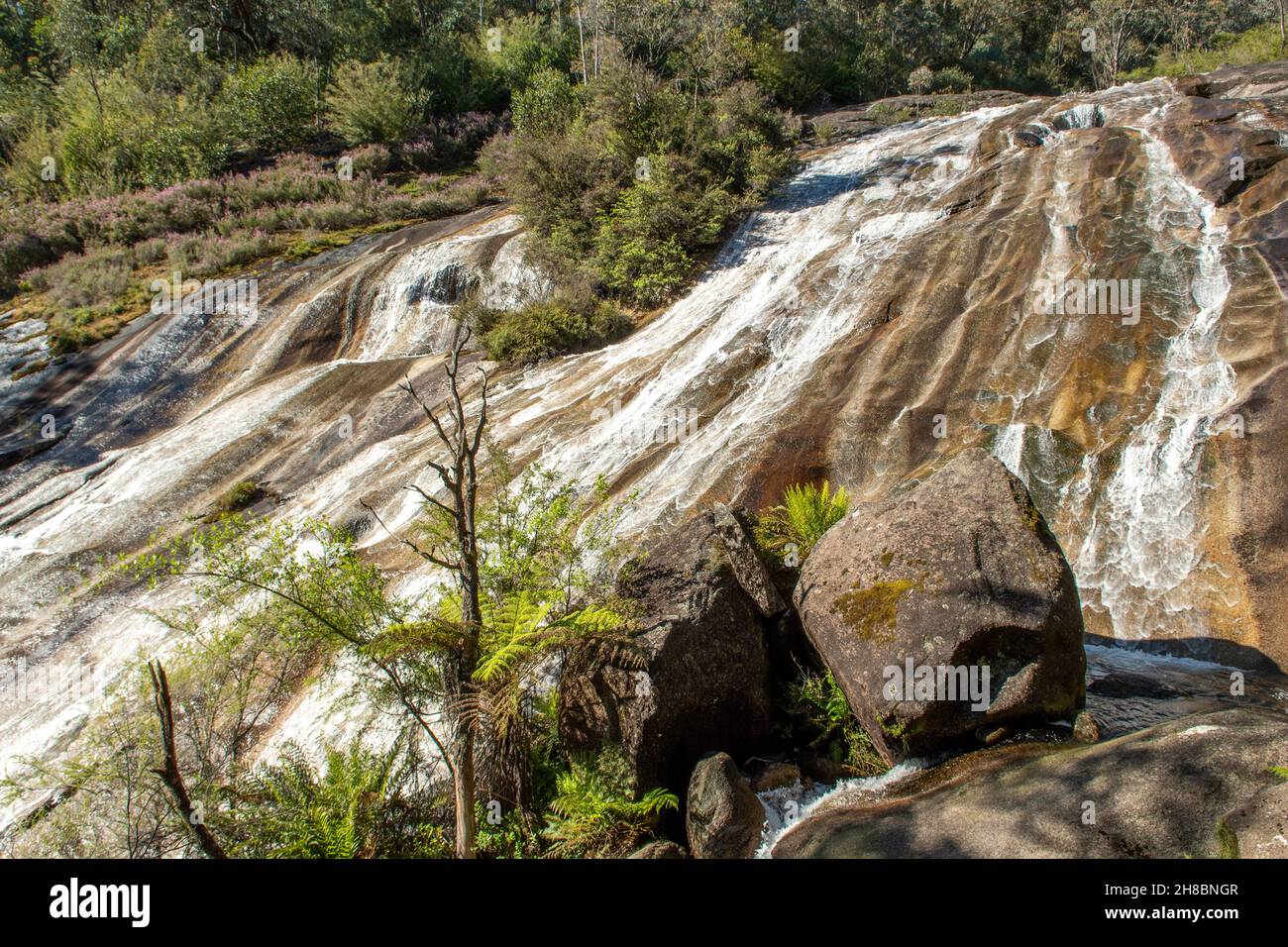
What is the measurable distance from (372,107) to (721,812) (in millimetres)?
32591

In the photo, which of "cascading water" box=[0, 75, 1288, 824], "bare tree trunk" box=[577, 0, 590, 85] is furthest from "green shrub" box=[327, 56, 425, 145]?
"cascading water" box=[0, 75, 1288, 824]

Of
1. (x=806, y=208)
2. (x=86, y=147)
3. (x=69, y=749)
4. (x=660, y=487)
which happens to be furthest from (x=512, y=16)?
(x=69, y=749)

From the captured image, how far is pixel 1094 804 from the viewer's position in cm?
414

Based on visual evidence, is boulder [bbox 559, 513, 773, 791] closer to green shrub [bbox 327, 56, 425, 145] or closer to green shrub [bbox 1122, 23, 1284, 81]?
green shrub [bbox 327, 56, 425, 145]

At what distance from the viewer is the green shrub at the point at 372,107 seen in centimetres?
2902

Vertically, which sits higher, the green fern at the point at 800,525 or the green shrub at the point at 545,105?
the green shrub at the point at 545,105

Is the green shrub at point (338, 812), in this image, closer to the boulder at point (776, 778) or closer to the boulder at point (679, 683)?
the boulder at point (679, 683)

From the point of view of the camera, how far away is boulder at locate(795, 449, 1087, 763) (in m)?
5.40

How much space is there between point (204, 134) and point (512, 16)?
20.9 metres

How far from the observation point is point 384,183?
2691 cm

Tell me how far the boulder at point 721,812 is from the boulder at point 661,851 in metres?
0.16

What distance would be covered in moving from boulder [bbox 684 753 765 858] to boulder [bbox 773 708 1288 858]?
270 millimetres

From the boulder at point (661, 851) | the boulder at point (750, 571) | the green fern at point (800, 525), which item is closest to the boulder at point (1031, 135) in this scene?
the green fern at point (800, 525)
